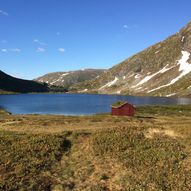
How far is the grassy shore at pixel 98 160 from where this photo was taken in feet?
85.5

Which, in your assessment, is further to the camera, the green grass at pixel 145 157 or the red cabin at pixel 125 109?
the red cabin at pixel 125 109

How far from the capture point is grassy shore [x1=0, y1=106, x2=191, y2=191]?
1025 inches

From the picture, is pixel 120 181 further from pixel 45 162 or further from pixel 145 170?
pixel 45 162

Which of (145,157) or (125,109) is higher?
(125,109)

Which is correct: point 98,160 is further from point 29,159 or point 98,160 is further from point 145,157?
point 29,159

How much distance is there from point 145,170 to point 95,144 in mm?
7273

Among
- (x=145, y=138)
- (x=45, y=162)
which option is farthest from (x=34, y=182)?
(x=145, y=138)

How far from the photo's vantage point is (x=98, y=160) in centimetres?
3100

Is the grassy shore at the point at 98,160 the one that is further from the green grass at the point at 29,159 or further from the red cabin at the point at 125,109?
the red cabin at the point at 125,109

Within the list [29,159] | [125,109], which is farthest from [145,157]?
[125,109]

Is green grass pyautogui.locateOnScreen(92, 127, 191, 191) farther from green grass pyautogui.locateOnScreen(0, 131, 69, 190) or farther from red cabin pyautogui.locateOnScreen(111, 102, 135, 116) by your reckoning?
red cabin pyautogui.locateOnScreen(111, 102, 135, 116)

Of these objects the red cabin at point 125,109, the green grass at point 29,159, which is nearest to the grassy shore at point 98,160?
the green grass at point 29,159

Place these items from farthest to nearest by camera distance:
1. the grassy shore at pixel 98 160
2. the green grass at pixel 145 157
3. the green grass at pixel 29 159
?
the green grass at pixel 145 157 < the grassy shore at pixel 98 160 < the green grass at pixel 29 159

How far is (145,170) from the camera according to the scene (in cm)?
2861
